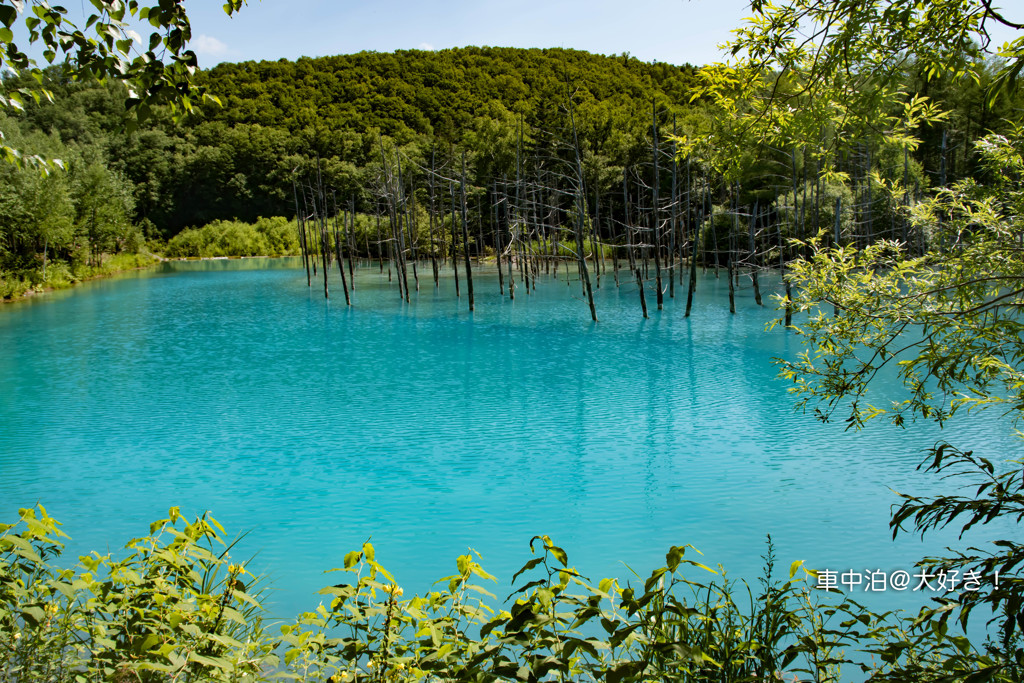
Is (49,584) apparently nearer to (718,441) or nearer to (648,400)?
(718,441)

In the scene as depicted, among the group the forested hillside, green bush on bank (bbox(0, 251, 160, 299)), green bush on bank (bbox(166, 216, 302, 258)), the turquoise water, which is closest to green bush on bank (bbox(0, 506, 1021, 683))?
the turquoise water

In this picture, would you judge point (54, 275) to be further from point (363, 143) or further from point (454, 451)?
point (363, 143)

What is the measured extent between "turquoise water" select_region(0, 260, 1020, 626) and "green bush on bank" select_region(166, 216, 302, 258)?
4912 cm

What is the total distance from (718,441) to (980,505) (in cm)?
782

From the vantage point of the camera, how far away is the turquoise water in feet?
22.0

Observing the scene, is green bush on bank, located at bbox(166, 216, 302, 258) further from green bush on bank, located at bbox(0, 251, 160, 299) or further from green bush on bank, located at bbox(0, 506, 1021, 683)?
green bush on bank, located at bbox(0, 506, 1021, 683)

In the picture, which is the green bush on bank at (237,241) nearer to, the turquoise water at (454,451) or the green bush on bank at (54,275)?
the green bush on bank at (54,275)

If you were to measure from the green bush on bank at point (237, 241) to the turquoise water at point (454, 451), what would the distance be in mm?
49115

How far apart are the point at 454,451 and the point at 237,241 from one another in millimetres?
63779

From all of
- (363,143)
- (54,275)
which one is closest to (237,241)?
(363,143)

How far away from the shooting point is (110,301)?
96.3 ft

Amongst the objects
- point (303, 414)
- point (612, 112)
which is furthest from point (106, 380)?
point (612, 112)

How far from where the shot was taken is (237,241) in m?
65.6

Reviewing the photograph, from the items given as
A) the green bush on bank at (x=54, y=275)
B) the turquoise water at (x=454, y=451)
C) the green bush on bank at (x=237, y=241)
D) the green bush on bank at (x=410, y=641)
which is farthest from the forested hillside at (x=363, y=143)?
the green bush on bank at (x=410, y=641)
